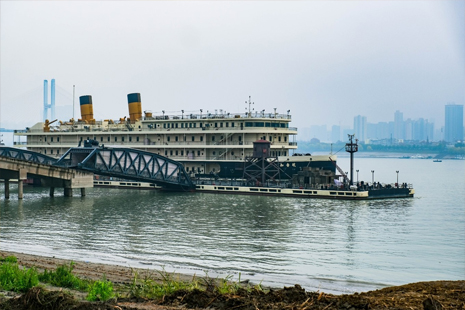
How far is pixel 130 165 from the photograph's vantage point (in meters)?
62.7

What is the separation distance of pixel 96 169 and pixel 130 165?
10.9 feet

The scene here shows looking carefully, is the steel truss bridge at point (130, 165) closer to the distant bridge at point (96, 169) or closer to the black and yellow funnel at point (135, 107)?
the distant bridge at point (96, 169)

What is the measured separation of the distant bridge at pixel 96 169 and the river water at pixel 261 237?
2315 millimetres

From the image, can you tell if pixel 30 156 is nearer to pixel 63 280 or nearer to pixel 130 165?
pixel 130 165

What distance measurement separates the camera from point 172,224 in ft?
135

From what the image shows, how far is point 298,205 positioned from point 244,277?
95.0 ft

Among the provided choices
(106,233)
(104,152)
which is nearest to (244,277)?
(106,233)

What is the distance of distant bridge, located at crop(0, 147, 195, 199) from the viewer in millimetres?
55500

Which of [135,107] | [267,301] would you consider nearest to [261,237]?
[267,301]

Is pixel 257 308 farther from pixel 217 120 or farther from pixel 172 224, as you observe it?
pixel 217 120

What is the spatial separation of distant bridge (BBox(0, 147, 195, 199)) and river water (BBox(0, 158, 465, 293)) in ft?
7.60

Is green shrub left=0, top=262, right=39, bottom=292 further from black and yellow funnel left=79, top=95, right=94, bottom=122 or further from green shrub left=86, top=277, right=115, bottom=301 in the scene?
black and yellow funnel left=79, top=95, right=94, bottom=122

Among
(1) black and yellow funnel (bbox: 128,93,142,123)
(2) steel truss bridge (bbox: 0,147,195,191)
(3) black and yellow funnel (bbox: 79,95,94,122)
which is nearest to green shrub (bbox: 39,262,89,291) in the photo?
(2) steel truss bridge (bbox: 0,147,195,191)

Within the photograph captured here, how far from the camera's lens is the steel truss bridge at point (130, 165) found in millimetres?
61500
